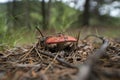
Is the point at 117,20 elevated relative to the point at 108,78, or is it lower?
lower

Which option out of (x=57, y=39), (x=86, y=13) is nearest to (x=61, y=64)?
(x=57, y=39)

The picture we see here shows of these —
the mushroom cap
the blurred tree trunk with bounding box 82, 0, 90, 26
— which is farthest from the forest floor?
the blurred tree trunk with bounding box 82, 0, 90, 26

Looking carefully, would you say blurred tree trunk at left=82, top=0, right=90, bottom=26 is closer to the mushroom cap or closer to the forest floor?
the forest floor

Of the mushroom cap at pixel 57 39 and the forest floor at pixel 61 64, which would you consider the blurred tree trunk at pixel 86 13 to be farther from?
the mushroom cap at pixel 57 39

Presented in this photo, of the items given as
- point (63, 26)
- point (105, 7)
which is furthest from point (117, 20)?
point (63, 26)

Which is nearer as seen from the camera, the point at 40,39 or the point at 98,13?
the point at 40,39

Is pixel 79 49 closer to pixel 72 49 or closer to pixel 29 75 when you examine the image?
pixel 72 49

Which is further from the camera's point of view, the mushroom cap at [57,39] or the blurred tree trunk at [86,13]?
the blurred tree trunk at [86,13]

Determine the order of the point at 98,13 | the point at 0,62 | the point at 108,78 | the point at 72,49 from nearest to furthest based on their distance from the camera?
1. the point at 108,78
2. the point at 0,62
3. the point at 72,49
4. the point at 98,13

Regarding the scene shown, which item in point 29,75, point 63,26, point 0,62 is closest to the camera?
point 29,75

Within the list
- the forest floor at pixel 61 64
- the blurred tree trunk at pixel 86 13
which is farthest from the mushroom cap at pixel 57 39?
the blurred tree trunk at pixel 86 13
